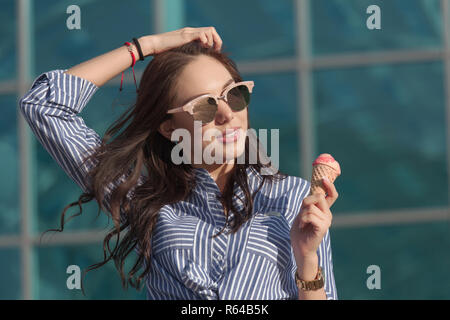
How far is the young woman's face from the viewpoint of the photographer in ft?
8.00

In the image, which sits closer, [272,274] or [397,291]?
[272,274]

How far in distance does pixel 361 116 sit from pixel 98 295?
8.93ft

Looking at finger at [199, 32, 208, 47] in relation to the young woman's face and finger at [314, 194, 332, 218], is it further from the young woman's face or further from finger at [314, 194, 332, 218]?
finger at [314, 194, 332, 218]

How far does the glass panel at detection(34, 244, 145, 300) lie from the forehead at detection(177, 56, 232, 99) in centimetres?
366

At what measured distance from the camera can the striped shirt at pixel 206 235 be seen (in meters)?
2.35

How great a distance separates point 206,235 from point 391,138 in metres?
3.67

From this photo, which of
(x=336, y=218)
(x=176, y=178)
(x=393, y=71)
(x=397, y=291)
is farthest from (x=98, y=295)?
(x=176, y=178)

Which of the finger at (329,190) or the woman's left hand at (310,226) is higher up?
the finger at (329,190)

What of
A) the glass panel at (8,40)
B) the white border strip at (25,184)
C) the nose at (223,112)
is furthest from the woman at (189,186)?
the glass panel at (8,40)

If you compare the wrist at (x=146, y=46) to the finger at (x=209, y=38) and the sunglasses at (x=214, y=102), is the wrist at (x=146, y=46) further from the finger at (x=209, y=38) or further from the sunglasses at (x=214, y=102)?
the sunglasses at (x=214, y=102)

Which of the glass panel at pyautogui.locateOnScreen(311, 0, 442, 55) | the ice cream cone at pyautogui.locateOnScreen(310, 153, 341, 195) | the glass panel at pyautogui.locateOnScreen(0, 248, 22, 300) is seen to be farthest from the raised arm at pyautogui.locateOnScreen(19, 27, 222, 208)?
the glass panel at pyautogui.locateOnScreen(0, 248, 22, 300)

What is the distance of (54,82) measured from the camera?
267 cm

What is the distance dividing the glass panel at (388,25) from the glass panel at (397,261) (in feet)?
5.00
